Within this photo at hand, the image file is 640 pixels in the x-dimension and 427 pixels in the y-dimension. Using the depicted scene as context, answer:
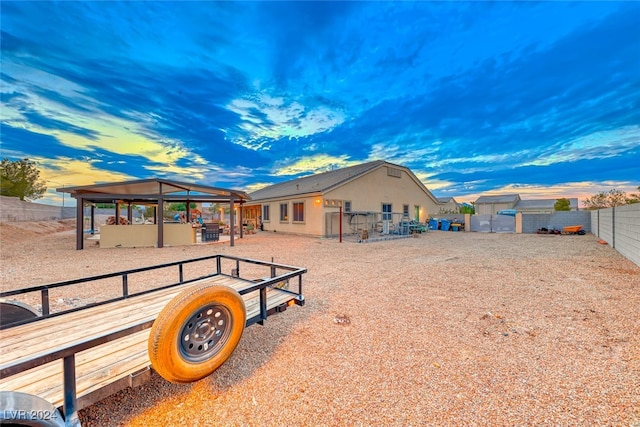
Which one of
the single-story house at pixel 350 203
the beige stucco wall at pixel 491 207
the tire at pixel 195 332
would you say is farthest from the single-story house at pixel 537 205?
the tire at pixel 195 332

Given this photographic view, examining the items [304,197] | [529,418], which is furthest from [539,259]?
[304,197]

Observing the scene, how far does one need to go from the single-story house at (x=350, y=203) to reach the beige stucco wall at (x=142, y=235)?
15.9 feet

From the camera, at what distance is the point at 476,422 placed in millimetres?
1912

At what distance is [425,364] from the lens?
2678mm

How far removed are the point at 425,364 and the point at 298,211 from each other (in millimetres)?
16153

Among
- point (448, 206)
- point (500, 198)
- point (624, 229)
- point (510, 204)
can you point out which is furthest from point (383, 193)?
point (500, 198)

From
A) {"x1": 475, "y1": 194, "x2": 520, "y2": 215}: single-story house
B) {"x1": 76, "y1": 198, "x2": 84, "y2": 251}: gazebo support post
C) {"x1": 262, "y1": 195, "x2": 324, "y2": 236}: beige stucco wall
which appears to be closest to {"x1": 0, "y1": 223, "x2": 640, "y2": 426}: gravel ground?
{"x1": 76, "y1": 198, "x2": 84, "y2": 251}: gazebo support post

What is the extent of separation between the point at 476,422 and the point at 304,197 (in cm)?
1613

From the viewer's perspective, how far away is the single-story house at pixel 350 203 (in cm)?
1681

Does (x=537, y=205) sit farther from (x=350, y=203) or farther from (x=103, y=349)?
(x=103, y=349)

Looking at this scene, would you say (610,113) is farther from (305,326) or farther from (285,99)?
(305,326)

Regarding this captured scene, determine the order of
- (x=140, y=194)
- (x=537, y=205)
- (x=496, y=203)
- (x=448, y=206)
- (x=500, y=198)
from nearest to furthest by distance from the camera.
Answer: (x=140, y=194) < (x=448, y=206) < (x=496, y=203) < (x=537, y=205) < (x=500, y=198)

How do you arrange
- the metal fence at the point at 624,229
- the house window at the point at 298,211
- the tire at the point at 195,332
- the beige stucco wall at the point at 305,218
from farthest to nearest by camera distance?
the house window at the point at 298,211 → the beige stucco wall at the point at 305,218 → the metal fence at the point at 624,229 → the tire at the point at 195,332

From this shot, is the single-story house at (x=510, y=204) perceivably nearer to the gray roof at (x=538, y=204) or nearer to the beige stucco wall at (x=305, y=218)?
the gray roof at (x=538, y=204)
